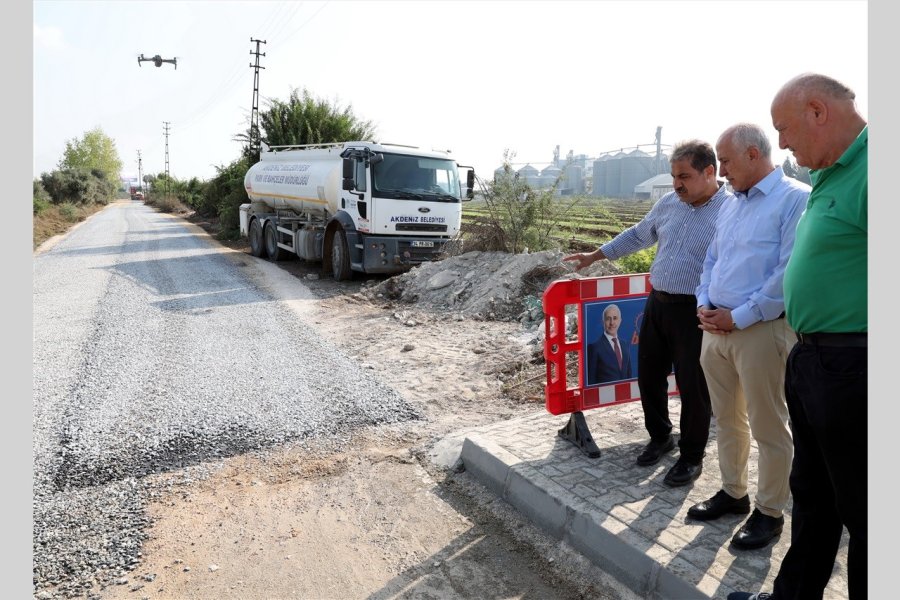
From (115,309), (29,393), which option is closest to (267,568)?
(29,393)

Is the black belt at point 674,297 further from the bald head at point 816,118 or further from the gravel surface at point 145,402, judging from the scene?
the gravel surface at point 145,402

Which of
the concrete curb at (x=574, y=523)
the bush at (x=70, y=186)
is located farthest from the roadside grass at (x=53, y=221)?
the concrete curb at (x=574, y=523)

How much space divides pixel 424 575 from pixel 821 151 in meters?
2.73

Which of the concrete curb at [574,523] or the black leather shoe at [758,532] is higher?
the black leather shoe at [758,532]

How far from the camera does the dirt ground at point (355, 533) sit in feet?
10.8

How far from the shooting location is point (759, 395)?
10.1 feet

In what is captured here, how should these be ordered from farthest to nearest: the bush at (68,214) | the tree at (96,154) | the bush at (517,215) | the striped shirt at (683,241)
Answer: the tree at (96,154)
the bush at (68,214)
the bush at (517,215)
the striped shirt at (683,241)

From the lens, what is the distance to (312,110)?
28.1 metres

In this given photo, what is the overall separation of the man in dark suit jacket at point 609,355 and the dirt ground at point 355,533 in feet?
4.03

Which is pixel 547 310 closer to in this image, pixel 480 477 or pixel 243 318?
pixel 480 477

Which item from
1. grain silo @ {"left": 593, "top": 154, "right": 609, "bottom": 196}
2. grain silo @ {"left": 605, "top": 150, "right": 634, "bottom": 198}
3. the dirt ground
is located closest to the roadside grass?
the dirt ground

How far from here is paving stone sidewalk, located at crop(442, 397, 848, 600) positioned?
3.02m

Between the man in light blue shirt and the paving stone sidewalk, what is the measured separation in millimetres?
206

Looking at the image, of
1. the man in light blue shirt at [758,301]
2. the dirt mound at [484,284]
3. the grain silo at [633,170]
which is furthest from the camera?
the grain silo at [633,170]
